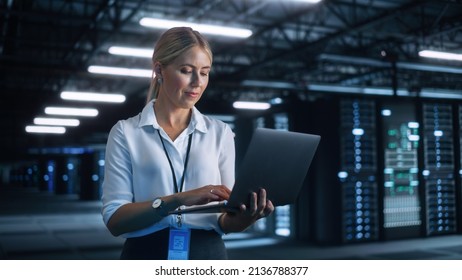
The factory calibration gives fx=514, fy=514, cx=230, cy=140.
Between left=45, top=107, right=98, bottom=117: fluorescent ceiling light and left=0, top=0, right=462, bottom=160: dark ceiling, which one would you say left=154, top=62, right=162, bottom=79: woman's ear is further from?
left=45, top=107, right=98, bottom=117: fluorescent ceiling light

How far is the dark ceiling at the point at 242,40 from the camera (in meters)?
9.20

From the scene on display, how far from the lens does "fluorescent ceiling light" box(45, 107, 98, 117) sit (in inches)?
452

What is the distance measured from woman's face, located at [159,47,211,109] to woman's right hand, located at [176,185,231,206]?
0.25 m

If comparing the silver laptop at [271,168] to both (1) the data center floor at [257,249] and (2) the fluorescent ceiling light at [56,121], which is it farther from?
(2) the fluorescent ceiling light at [56,121]

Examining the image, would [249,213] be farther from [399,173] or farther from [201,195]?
[399,173]

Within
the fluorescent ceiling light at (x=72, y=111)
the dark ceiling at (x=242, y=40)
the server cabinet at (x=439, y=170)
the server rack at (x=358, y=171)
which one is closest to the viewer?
the server cabinet at (x=439, y=170)

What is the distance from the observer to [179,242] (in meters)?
1.30

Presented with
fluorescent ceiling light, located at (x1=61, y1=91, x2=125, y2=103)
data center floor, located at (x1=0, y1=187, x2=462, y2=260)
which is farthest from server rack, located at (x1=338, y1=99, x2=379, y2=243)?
fluorescent ceiling light, located at (x1=61, y1=91, x2=125, y2=103)

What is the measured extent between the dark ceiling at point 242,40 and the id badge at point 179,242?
5603 millimetres

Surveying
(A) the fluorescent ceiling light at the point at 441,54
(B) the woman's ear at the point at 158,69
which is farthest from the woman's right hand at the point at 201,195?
(A) the fluorescent ceiling light at the point at 441,54

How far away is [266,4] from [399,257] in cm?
637

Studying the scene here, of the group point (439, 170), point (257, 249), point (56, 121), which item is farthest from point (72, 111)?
point (439, 170)

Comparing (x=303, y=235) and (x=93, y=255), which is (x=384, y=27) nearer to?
(x=303, y=235)
